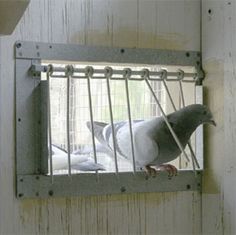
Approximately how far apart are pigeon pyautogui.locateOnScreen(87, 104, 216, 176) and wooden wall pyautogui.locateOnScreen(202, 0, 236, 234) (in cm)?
5

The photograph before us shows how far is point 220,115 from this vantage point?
107 cm

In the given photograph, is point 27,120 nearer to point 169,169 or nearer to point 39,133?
point 39,133

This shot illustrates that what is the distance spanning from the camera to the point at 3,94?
3.26ft

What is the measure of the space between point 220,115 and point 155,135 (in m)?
0.15

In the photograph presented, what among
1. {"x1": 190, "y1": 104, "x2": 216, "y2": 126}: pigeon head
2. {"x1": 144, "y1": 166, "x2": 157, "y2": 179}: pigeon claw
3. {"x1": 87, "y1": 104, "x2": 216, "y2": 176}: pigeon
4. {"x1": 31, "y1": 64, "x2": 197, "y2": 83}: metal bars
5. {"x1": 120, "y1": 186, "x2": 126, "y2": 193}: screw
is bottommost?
{"x1": 120, "y1": 186, "x2": 126, "y2": 193}: screw

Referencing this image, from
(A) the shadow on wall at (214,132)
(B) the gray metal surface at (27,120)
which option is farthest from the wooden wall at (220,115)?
(B) the gray metal surface at (27,120)

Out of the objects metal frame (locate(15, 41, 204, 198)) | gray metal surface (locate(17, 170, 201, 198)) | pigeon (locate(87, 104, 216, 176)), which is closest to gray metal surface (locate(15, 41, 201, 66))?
metal frame (locate(15, 41, 204, 198))

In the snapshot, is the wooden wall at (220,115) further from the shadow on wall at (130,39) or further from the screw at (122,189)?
the screw at (122,189)

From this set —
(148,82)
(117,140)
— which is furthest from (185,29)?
(117,140)

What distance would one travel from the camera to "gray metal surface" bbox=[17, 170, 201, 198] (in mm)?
998

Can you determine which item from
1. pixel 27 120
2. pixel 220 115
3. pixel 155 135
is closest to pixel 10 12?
pixel 27 120

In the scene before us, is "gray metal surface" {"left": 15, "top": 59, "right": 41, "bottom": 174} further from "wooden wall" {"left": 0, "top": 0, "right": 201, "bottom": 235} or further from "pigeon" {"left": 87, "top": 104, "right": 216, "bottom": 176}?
"pigeon" {"left": 87, "top": 104, "right": 216, "bottom": 176}

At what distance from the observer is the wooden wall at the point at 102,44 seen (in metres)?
1.00

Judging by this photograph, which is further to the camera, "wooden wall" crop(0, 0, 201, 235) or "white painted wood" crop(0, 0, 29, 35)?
"wooden wall" crop(0, 0, 201, 235)
